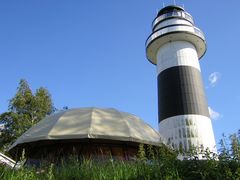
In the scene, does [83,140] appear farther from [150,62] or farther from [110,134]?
[150,62]

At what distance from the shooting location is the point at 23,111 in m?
26.5

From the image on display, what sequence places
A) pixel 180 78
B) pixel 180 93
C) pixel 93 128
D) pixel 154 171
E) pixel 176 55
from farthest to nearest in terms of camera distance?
pixel 176 55 → pixel 180 78 → pixel 180 93 → pixel 93 128 → pixel 154 171

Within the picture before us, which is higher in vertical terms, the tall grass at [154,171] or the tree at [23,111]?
the tree at [23,111]

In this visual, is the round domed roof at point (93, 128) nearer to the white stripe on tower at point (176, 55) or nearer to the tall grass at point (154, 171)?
the tall grass at point (154, 171)

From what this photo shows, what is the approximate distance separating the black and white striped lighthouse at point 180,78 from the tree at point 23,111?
9.30m

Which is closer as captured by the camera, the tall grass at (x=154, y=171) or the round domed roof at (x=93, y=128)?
the tall grass at (x=154, y=171)

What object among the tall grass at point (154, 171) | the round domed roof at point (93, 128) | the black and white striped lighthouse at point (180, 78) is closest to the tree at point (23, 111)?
the black and white striped lighthouse at point (180, 78)

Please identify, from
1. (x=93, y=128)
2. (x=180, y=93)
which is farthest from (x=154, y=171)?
(x=180, y=93)

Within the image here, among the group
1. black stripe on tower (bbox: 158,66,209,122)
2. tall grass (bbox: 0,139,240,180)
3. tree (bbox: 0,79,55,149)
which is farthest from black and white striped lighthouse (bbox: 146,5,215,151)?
tall grass (bbox: 0,139,240,180)

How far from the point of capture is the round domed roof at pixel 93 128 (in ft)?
29.2

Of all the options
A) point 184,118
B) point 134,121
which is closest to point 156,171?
point 134,121

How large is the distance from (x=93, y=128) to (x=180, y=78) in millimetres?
16109

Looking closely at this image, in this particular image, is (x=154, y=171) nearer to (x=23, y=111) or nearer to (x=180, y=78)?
(x=180, y=78)

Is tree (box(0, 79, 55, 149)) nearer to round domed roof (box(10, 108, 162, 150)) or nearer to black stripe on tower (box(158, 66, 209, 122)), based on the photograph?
black stripe on tower (box(158, 66, 209, 122))
